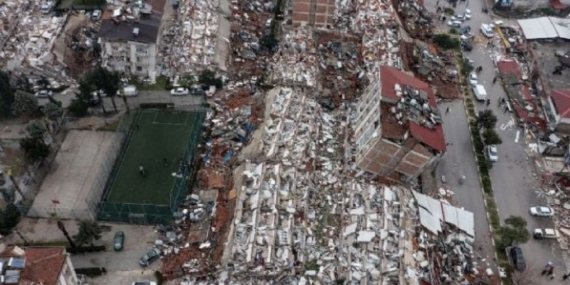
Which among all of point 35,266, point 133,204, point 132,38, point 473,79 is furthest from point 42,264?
point 473,79

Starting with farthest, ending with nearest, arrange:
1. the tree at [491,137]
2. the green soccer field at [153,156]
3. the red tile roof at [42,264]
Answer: the tree at [491,137], the green soccer field at [153,156], the red tile roof at [42,264]

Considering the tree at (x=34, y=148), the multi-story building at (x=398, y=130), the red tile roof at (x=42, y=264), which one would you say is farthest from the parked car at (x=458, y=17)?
the red tile roof at (x=42, y=264)

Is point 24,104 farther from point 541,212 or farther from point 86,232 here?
point 541,212

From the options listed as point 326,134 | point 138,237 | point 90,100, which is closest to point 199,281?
point 138,237

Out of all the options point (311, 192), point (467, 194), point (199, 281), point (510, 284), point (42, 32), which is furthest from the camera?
point (42, 32)

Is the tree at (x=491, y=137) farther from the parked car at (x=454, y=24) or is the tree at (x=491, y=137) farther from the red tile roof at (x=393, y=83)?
the parked car at (x=454, y=24)

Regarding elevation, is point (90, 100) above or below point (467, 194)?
above

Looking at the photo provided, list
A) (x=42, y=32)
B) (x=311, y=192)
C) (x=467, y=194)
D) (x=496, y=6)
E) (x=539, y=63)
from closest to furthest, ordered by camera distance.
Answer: (x=311, y=192), (x=467, y=194), (x=42, y=32), (x=539, y=63), (x=496, y=6)

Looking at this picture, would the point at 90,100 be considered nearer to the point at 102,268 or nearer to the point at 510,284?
the point at 102,268
